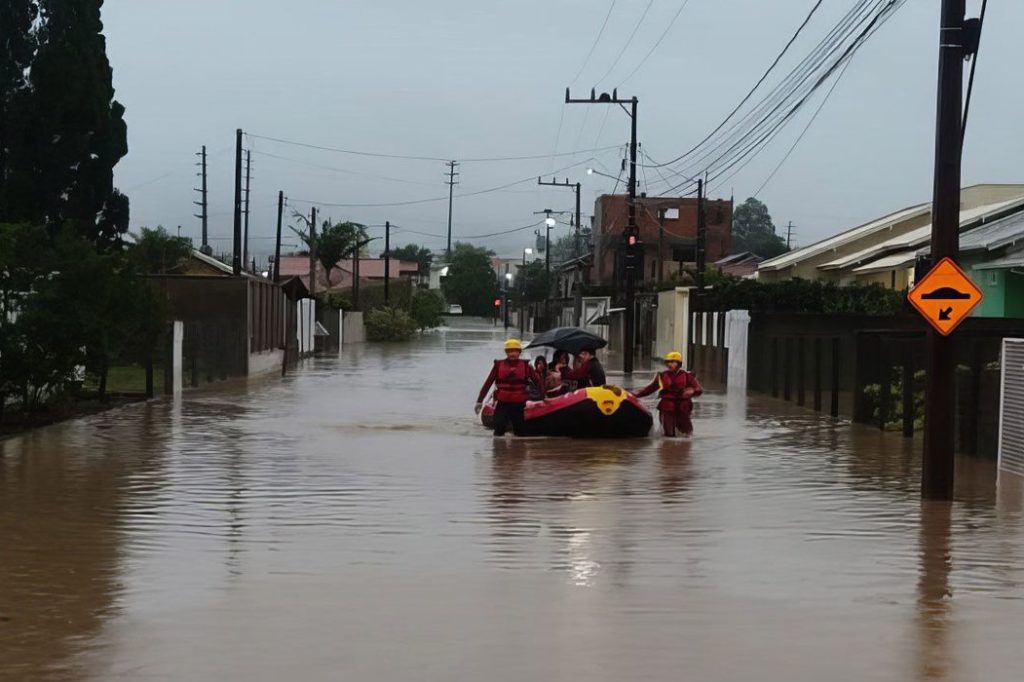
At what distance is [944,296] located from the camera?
13641 mm

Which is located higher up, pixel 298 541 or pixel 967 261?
pixel 967 261

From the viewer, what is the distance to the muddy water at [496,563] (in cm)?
773

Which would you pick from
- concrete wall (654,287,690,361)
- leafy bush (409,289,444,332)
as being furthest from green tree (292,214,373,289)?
concrete wall (654,287,690,361)

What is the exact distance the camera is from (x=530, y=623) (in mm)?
8531

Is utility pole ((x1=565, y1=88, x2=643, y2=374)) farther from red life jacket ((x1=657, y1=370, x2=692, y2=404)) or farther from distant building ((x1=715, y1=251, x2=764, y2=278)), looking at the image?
distant building ((x1=715, y1=251, x2=764, y2=278))

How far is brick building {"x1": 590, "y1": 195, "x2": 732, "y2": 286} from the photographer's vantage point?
10269cm

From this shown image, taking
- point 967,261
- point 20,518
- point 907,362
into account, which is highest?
point 967,261

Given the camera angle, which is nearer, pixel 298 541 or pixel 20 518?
pixel 298 541

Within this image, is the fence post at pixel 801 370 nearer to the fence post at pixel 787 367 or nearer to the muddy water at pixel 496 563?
the fence post at pixel 787 367

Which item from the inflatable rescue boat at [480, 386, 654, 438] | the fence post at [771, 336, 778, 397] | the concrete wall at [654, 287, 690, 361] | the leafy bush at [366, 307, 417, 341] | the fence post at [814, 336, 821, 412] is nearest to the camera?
the inflatable rescue boat at [480, 386, 654, 438]

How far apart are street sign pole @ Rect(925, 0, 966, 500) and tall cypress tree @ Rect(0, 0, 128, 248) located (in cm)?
3031

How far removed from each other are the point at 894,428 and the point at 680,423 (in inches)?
138

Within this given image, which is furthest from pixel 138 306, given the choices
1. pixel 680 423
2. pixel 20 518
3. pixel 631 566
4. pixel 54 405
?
pixel 631 566

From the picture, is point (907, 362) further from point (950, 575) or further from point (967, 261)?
point (967, 261)
